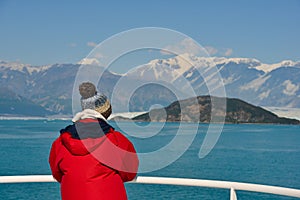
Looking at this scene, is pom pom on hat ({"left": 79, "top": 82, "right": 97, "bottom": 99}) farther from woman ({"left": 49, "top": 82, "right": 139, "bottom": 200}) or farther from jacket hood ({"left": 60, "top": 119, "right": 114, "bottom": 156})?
jacket hood ({"left": 60, "top": 119, "right": 114, "bottom": 156})

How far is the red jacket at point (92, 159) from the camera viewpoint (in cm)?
231

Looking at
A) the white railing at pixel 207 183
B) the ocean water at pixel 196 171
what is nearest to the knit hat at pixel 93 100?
the white railing at pixel 207 183

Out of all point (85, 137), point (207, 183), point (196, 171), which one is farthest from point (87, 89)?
point (196, 171)

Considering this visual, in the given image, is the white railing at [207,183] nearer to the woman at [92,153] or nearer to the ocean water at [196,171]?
the woman at [92,153]

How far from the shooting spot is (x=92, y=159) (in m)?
2.35

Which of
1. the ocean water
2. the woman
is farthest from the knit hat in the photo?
the ocean water

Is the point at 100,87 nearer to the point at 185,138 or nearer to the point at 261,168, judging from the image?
the point at 185,138

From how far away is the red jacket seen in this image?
7.58 ft

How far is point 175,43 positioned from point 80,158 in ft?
2.62

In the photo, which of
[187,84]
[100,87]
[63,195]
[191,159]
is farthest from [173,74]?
[191,159]

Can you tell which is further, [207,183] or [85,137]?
[207,183]

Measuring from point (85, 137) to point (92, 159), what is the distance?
0.40 ft

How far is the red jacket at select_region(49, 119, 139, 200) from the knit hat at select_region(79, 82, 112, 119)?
0.23 feet

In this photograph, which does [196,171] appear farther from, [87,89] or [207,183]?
[87,89]
